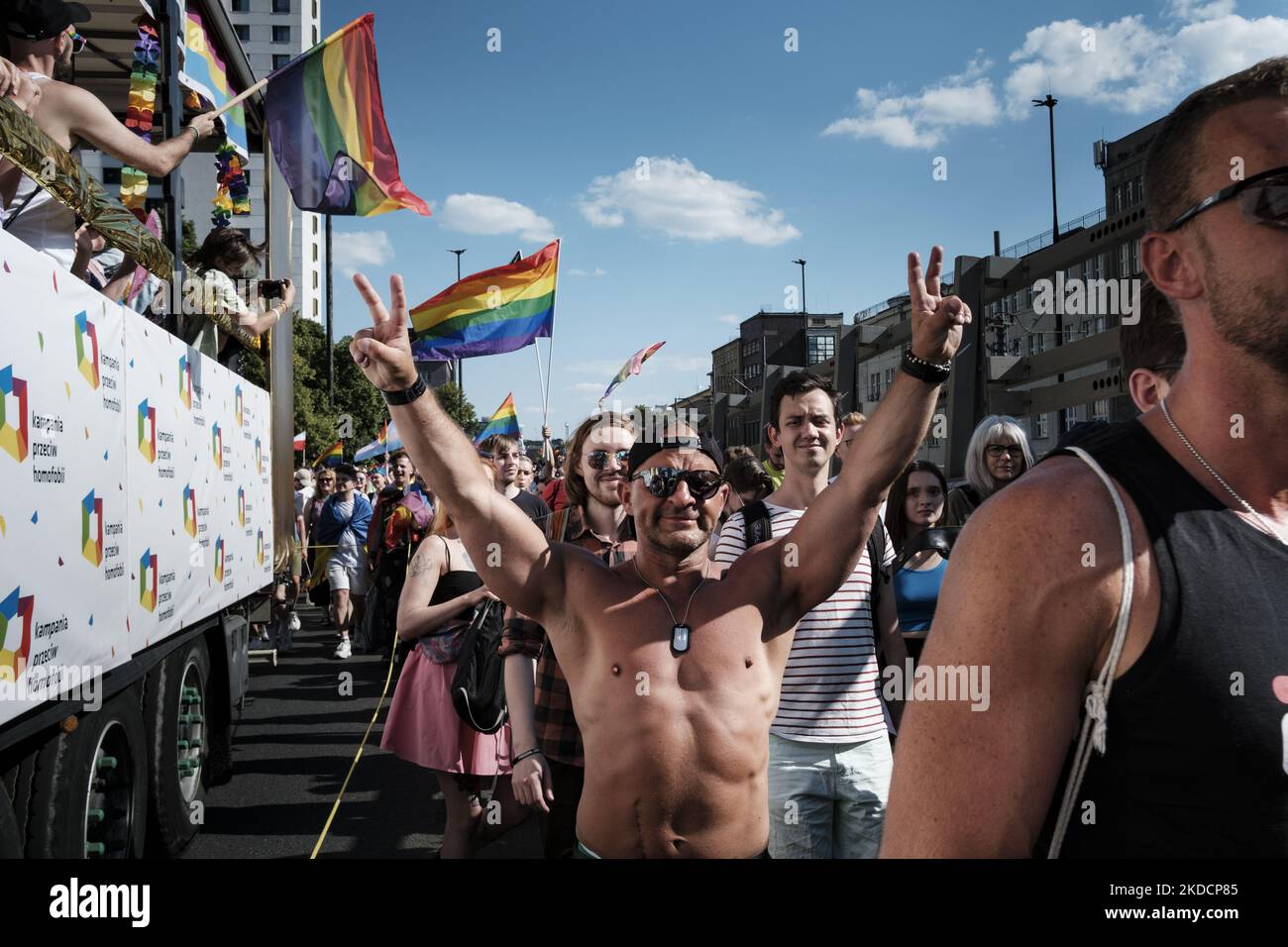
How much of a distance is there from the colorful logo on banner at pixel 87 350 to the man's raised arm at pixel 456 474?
119cm

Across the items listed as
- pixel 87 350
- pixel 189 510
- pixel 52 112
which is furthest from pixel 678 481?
pixel 189 510

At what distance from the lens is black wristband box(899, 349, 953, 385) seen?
238 centimetres

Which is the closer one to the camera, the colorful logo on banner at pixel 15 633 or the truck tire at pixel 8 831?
the colorful logo on banner at pixel 15 633

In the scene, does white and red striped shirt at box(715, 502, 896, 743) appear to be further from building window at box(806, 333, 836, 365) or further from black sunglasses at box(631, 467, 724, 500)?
building window at box(806, 333, 836, 365)

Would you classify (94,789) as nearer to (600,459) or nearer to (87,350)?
(87,350)

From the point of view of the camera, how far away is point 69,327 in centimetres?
295

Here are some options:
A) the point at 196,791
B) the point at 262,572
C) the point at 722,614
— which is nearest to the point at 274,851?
the point at 196,791

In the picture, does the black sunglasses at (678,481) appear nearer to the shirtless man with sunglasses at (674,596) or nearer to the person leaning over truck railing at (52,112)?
the shirtless man with sunglasses at (674,596)

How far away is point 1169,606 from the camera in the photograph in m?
1.11

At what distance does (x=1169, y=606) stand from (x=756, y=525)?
8.27ft

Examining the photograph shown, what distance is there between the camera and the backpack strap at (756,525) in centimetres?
356

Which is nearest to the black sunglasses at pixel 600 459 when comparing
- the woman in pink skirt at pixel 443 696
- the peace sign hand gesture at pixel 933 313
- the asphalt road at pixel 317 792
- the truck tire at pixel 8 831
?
the woman in pink skirt at pixel 443 696

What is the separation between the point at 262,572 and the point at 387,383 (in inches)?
199

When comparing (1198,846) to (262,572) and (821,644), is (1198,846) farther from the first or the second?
(262,572)
